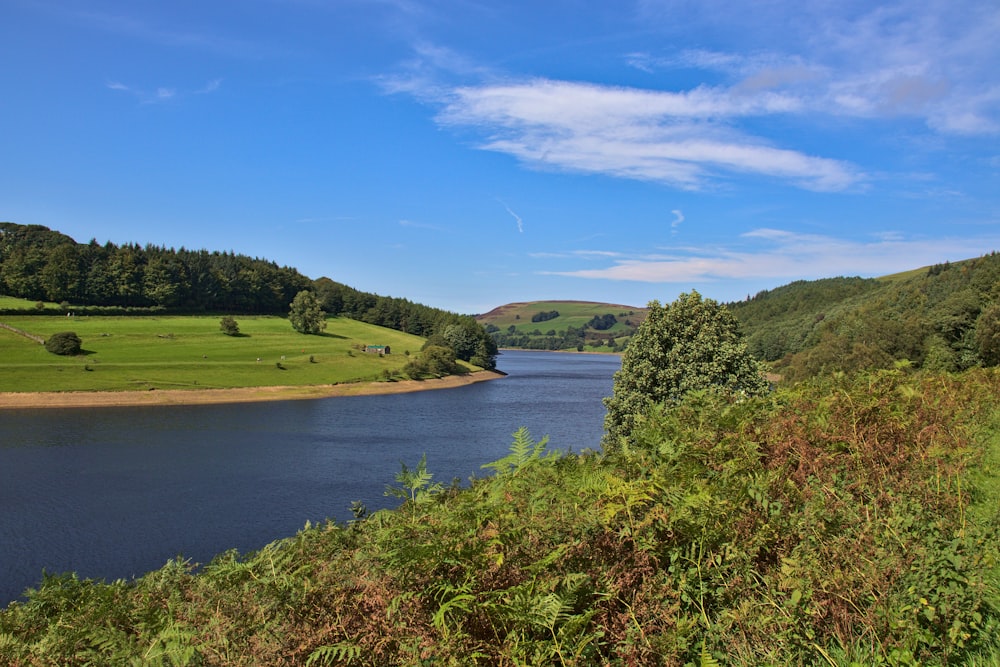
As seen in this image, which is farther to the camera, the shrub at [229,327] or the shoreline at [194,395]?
the shrub at [229,327]

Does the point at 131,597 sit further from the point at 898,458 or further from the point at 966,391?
the point at 966,391

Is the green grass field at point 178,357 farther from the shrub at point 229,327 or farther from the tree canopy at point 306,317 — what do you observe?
the tree canopy at point 306,317

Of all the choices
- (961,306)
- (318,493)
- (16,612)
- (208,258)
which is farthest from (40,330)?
(961,306)

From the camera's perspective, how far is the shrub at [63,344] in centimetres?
8469

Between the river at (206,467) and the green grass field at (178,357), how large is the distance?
1073cm

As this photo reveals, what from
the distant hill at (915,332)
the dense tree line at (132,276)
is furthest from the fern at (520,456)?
the dense tree line at (132,276)

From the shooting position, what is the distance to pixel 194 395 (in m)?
78.2

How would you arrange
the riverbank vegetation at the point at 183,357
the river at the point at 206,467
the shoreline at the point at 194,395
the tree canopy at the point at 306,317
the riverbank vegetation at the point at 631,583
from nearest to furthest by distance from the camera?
the riverbank vegetation at the point at 631,583
the river at the point at 206,467
the shoreline at the point at 194,395
the riverbank vegetation at the point at 183,357
the tree canopy at the point at 306,317

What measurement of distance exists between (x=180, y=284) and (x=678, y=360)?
139163 millimetres

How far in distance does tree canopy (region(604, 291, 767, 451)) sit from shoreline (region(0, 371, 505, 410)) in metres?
65.3

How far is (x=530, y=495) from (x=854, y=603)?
2522 mm

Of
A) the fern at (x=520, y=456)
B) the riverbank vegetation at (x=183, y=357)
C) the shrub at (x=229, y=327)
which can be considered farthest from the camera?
the shrub at (x=229, y=327)

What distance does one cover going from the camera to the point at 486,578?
3.93 m

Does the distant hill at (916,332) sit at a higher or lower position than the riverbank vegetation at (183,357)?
higher
